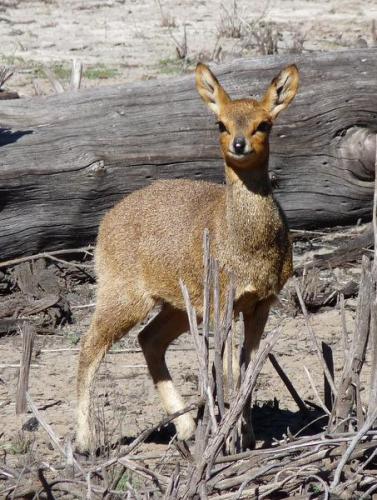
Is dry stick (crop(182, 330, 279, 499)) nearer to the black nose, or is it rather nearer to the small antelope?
the small antelope

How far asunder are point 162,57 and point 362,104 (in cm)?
541

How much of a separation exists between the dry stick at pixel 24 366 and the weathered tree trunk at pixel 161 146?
7.38 ft

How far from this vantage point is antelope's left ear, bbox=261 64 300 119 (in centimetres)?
→ 725

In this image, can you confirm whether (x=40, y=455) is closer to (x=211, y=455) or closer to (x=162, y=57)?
(x=211, y=455)

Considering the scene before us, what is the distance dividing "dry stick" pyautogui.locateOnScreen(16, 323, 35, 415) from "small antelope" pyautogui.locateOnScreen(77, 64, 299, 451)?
34cm

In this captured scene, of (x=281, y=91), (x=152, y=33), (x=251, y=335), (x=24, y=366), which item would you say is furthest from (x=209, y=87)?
(x=152, y=33)

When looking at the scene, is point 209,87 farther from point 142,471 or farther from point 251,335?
point 142,471

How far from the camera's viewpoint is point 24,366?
788cm

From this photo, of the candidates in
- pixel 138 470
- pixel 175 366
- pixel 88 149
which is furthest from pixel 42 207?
pixel 138 470

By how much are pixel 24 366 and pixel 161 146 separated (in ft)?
9.76

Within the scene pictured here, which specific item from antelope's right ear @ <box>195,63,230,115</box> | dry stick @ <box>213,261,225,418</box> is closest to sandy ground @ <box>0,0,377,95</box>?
antelope's right ear @ <box>195,63,230,115</box>

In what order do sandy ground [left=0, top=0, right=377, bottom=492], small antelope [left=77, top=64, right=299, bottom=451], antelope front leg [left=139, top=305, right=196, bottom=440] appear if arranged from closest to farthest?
small antelope [left=77, top=64, right=299, bottom=451] → antelope front leg [left=139, top=305, right=196, bottom=440] → sandy ground [left=0, top=0, right=377, bottom=492]

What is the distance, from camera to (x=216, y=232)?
7.33 m

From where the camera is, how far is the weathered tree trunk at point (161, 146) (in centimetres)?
995
